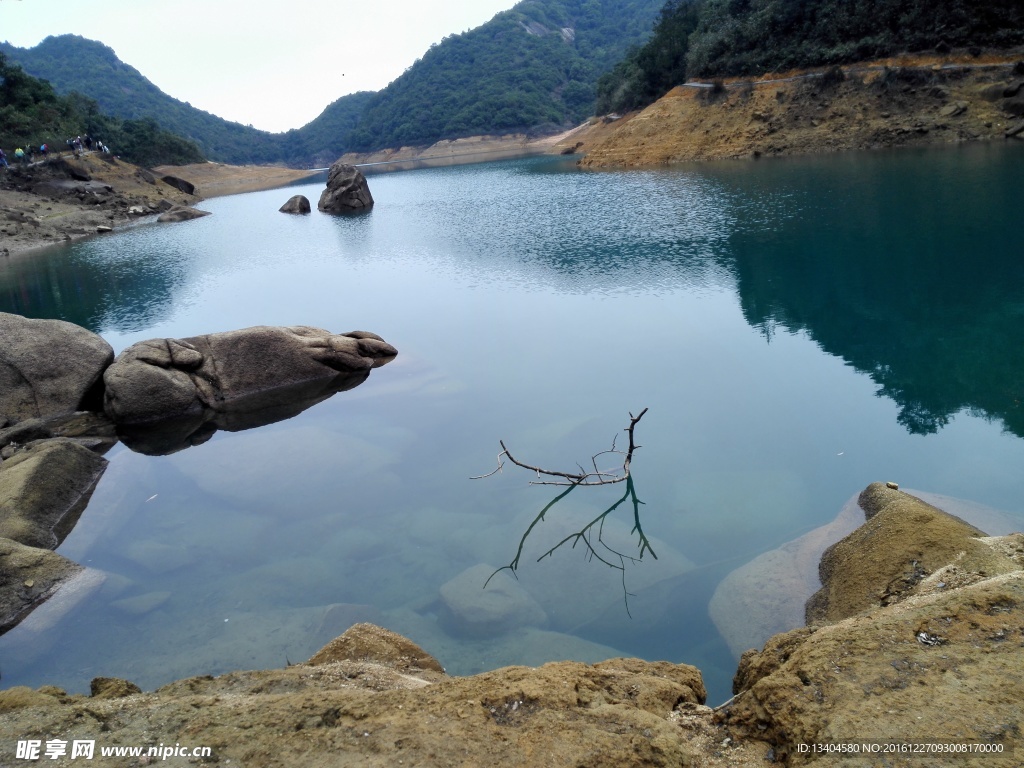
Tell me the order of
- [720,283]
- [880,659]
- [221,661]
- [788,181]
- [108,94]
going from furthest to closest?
1. [108,94]
2. [788,181]
3. [720,283]
4. [221,661]
5. [880,659]

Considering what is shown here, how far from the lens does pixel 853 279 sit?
16047mm

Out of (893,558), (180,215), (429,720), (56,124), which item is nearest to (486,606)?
(429,720)

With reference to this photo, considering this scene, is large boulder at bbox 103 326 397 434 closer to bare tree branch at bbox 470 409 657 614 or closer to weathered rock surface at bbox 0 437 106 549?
weathered rock surface at bbox 0 437 106 549

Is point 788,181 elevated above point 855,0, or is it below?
below

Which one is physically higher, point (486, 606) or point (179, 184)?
point (179, 184)

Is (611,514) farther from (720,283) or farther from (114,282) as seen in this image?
(114,282)

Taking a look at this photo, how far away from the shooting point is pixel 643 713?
3.47 m

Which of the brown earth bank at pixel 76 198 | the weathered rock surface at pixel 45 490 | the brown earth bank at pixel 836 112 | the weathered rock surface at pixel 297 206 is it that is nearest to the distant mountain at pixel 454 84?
the brown earth bank at pixel 836 112

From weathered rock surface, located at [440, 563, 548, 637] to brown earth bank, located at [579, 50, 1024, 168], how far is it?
36747 millimetres

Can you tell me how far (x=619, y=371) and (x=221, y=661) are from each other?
8191mm

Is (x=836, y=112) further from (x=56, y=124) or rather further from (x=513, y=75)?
(x=513, y=75)

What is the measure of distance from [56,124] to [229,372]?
154ft

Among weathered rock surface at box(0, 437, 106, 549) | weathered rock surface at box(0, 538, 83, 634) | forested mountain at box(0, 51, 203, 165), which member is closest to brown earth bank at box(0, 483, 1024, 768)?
weathered rock surface at box(0, 538, 83, 634)

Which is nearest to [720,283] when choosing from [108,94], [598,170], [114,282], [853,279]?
[853,279]
